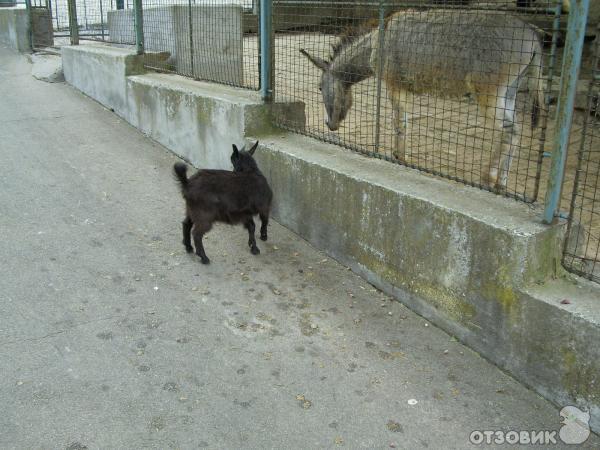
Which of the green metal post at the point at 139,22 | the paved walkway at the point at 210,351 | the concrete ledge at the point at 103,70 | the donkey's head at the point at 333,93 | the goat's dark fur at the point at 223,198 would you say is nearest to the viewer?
the paved walkway at the point at 210,351

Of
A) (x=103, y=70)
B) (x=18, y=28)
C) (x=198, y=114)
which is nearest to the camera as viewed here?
(x=198, y=114)

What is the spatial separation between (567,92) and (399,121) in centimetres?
289

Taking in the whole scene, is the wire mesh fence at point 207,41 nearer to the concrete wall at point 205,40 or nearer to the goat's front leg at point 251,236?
the concrete wall at point 205,40

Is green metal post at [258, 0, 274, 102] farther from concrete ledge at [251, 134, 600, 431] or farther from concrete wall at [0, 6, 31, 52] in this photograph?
concrete wall at [0, 6, 31, 52]

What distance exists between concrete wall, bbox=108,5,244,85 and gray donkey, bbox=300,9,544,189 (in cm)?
282

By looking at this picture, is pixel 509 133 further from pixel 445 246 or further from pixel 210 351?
pixel 210 351

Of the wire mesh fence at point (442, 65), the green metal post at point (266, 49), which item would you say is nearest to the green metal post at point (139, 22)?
the wire mesh fence at point (442, 65)

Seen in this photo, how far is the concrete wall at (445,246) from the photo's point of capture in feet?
10.5

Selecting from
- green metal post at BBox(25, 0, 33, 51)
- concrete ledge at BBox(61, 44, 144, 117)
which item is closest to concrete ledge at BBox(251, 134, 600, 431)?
concrete ledge at BBox(61, 44, 144, 117)

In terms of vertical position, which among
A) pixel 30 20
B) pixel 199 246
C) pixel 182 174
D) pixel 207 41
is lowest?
pixel 199 246

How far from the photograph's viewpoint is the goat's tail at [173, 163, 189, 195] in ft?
15.1

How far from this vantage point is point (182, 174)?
4691mm

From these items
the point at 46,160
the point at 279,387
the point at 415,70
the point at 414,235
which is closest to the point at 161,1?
the point at 46,160

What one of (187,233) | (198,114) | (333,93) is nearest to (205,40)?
(198,114)
